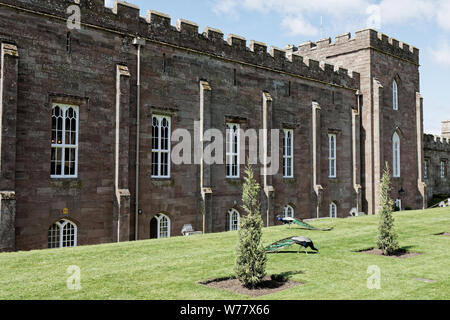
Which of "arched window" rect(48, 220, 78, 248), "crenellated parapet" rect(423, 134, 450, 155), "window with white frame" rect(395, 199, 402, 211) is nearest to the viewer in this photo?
"arched window" rect(48, 220, 78, 248)

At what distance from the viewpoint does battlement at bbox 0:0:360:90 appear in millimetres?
16344

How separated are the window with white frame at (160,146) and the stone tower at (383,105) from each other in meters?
17.3

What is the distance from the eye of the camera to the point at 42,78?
1569 cm

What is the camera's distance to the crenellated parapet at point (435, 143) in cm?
3900

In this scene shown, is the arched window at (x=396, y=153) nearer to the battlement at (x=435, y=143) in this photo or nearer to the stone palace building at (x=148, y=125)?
the stone palace building at (x=148, y=125)

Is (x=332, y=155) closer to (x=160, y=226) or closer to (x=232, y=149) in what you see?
(x=232, y=149)

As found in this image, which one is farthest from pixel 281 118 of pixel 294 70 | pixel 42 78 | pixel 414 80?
pixel 414 80

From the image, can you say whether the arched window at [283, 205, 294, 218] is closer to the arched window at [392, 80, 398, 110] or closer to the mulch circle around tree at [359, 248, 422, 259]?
the mulch circle around tree at [359, 248, 422, 259]

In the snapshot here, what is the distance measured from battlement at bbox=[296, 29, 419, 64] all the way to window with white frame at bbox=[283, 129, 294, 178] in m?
10.3

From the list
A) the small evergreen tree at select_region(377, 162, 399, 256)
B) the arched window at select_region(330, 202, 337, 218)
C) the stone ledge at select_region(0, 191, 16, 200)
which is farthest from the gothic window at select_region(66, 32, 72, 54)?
the arched window at select_region(330, 202, 337, 218)

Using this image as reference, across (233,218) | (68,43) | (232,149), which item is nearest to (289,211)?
(233,218)

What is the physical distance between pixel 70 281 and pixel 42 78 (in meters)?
9.60

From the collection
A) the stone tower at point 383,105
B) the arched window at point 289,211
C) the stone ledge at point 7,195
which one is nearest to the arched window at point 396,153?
the stone tower at point 383,105
